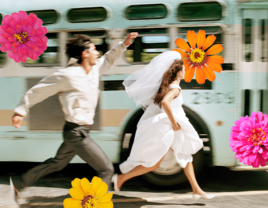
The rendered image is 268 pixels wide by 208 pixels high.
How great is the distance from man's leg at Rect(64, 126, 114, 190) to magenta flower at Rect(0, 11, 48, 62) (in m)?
1.09

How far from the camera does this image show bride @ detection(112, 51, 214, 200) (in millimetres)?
3229

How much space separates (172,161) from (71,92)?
1593 millimetres

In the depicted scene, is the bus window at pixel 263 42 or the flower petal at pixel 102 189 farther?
the bus window at pixel 263 42

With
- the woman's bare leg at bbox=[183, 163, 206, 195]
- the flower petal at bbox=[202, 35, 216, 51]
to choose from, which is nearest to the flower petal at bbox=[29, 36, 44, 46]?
the flower petal at bbox=[202, 35, 216, 51]

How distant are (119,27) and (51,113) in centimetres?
139

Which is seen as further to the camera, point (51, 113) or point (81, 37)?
point (51, 113)

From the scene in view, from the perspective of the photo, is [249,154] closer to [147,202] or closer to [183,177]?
[183,177]

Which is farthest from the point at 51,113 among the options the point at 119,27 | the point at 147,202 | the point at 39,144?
the point at 147,202

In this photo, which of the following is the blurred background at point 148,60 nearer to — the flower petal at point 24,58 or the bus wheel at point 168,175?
the bus wheel at point 168,175

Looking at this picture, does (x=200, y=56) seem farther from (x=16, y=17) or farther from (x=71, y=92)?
(x=16, y=17)

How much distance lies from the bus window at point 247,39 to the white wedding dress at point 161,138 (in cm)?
102

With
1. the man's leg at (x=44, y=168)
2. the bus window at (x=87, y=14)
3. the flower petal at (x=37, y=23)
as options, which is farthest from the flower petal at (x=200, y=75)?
the flower petal at (x=37, y=23)

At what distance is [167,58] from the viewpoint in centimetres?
324

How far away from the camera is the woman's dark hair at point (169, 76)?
322 cm
